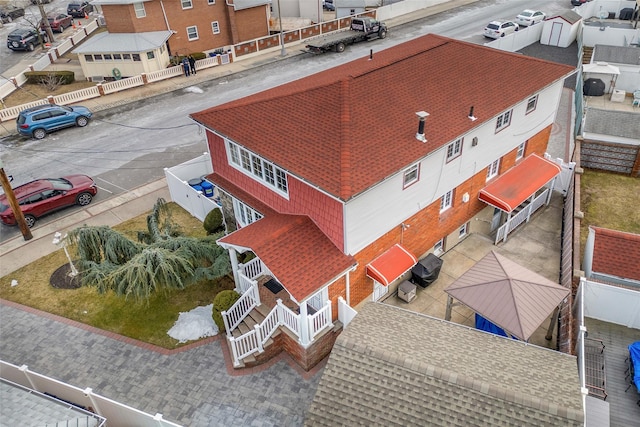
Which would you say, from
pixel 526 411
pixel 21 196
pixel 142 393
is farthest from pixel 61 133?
pixel 526 411

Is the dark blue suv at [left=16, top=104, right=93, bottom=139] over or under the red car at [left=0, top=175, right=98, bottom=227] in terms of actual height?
over

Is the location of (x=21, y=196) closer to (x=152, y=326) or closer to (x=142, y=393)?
(x=152, y=326)

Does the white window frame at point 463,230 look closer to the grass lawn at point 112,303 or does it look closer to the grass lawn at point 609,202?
the grass lawn at point 609,202

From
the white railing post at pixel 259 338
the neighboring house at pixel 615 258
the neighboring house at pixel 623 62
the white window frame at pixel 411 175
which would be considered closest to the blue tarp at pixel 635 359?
the neighboring house at pixel 615 258

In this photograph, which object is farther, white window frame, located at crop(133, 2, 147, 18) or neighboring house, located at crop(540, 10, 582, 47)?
neighboring house, located at crop(540, 10, 582, 47)

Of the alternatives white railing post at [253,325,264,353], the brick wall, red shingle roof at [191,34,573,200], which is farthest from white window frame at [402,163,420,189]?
the brick wall

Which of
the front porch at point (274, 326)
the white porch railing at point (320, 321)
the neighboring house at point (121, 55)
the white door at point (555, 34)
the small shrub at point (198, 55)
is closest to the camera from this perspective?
the white porch railing at point (320, 321)

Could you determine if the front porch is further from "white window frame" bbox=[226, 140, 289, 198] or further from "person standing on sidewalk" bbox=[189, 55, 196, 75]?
"person standing on sidewalk" bbox=[189, 55, 196, 75]
